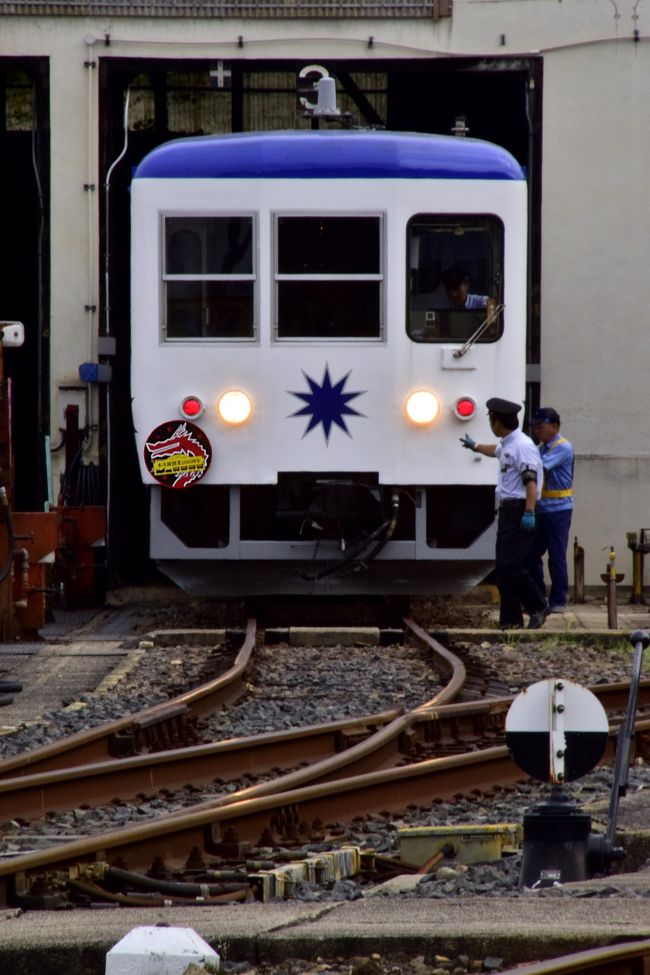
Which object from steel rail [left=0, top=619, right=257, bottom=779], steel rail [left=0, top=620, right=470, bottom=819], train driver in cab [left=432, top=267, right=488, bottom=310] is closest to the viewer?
steel rail [left=0, top=620, right=470, bottom=819]

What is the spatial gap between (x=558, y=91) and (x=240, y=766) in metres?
9.99

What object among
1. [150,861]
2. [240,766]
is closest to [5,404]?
[240,766]

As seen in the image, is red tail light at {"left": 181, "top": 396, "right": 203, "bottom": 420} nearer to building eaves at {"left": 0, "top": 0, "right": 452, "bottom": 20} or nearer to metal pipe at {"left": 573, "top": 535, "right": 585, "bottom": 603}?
metal pipe at {"left": 573, "top": 535, "right": 585, "bottom": 603}

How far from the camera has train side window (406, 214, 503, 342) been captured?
11602 millimetres

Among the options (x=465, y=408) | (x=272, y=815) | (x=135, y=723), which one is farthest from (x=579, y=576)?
(x=272, y=815)

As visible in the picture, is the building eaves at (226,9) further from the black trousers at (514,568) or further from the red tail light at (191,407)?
the black trousers at (514,568)

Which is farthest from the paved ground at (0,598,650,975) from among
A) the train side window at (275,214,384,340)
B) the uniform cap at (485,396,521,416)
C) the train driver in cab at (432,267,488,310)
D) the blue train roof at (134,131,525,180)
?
the blue train roof at (134,131,525,180)

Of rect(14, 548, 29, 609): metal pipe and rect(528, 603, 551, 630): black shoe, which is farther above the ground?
rect(14, 548, 29, 609): metal pipe

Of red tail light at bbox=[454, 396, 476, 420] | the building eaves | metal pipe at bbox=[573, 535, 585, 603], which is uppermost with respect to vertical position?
the building eaves

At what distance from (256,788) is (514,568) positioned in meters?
5.63

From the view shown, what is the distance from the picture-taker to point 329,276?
11508 millimetres

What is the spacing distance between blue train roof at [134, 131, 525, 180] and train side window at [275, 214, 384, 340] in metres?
0.33

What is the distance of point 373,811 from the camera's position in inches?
239

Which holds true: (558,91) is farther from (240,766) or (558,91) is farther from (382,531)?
(240,766)
